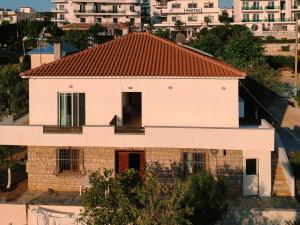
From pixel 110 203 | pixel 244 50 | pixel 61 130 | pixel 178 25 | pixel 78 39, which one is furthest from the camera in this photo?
pixel 178 25

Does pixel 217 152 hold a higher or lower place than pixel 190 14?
lower

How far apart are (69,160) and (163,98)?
445 centimetres

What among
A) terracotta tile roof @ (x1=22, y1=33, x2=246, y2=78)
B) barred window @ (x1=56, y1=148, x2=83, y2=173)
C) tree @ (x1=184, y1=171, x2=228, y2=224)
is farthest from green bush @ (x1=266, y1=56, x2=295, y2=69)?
tree @ (x1=184, y1=171, x2=228, y2=224)

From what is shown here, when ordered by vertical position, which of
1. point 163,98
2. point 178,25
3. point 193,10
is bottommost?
point 163,98

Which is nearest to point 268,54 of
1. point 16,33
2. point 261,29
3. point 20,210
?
point 261,29

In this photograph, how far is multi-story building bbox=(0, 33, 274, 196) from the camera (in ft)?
69.0

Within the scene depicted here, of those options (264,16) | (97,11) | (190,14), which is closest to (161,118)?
(264,16)

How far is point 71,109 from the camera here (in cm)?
2277

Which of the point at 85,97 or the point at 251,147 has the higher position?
the point at 85,97

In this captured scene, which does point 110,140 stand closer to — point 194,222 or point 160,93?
point 160,93

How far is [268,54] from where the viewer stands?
91.2 m

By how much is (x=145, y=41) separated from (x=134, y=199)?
12.6 meters

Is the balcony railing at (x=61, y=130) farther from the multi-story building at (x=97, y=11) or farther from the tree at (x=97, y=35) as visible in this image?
the multi-story building at (x=97, y=11)

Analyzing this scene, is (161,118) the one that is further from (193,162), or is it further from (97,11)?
(97,11)
